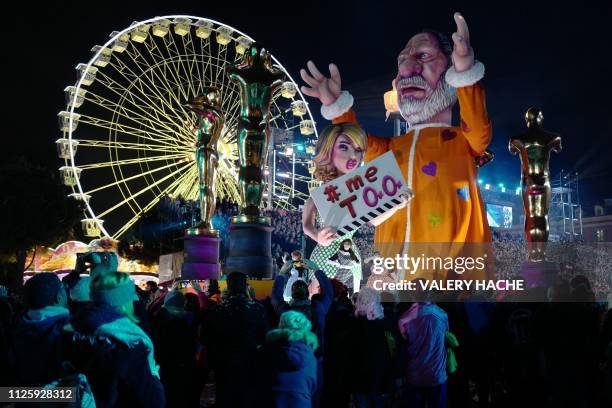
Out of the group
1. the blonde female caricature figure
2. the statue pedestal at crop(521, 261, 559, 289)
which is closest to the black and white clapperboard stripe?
the blonde female caricature figure

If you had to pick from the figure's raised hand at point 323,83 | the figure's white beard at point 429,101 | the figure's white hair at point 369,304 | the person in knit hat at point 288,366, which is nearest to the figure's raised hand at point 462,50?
the figure's white beard at point 429,101

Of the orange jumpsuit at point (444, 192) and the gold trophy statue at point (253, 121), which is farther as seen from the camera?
the gold trophy statue at point (253, 121)

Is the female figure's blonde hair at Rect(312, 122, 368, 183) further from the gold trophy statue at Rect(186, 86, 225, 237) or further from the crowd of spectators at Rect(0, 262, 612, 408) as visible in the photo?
the gold trophy statue at Rect(186, 86, 225, 237)

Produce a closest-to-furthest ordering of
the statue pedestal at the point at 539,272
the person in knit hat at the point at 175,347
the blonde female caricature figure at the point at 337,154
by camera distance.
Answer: the person in knit hat at the point at 175,347, the blonde female caricature figure at the point at 337,154, the statue pedestal at the point at 539,272

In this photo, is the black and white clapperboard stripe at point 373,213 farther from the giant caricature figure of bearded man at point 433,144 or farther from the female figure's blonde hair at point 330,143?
the giant caricature figure of bearded man at point 433,144

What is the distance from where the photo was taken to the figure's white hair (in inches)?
171

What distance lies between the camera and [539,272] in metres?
8.07

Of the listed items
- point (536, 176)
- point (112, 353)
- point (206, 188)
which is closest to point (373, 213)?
point (536, 176)

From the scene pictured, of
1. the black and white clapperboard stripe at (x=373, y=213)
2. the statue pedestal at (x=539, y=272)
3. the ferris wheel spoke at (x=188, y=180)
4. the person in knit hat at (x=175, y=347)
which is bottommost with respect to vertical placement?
the person in knit hat at (x=175, y=347)

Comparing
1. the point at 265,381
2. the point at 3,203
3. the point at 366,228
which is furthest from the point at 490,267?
the point at 3,203

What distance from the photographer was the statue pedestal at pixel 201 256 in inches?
368

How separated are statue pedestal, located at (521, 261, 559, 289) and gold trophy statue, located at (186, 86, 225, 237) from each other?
5.21 m

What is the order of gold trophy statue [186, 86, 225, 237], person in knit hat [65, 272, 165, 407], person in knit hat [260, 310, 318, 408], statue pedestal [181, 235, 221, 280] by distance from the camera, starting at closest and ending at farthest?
person in knit hat [65, 272, 165, 407] < person in knit hat [260, 310, 318, 408] < statue pedestal [181, 235, 221, 280] < gold trophy statue [186, 86, 225, 237]

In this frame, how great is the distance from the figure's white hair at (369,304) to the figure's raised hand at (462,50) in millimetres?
3555
